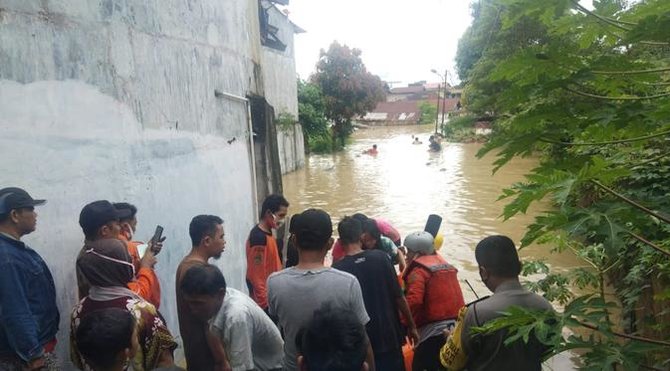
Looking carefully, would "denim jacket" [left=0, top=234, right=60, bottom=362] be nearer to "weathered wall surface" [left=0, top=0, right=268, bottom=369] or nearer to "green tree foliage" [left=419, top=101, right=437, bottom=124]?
"weathered wall surface" [left=0, top=0, right=268, bottom=369]

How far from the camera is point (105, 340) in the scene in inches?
72.4

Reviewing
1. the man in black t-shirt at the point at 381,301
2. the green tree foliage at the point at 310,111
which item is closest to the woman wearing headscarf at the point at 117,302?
the man in black t-shirt at the point at 381,301

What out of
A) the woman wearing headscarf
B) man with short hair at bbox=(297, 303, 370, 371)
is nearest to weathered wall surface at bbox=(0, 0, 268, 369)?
the woman wearing headscarf

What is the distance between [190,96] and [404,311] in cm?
279

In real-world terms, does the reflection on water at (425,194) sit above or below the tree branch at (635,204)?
below

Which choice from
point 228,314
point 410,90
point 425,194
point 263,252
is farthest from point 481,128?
point 410,90

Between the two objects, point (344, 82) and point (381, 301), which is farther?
point (344, 82)

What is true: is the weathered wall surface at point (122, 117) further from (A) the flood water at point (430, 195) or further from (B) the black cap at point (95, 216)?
(A) the flood water at point (430, 195)

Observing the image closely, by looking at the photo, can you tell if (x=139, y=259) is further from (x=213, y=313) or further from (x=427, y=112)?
(x=427, y=112)

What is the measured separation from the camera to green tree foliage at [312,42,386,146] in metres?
30.6

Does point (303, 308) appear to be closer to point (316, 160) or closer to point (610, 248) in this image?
point (610, 248)

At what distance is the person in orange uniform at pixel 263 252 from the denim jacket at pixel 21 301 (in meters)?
1.56

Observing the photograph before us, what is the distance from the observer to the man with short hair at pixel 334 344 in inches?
70.5

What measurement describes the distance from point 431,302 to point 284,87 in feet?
63.6
